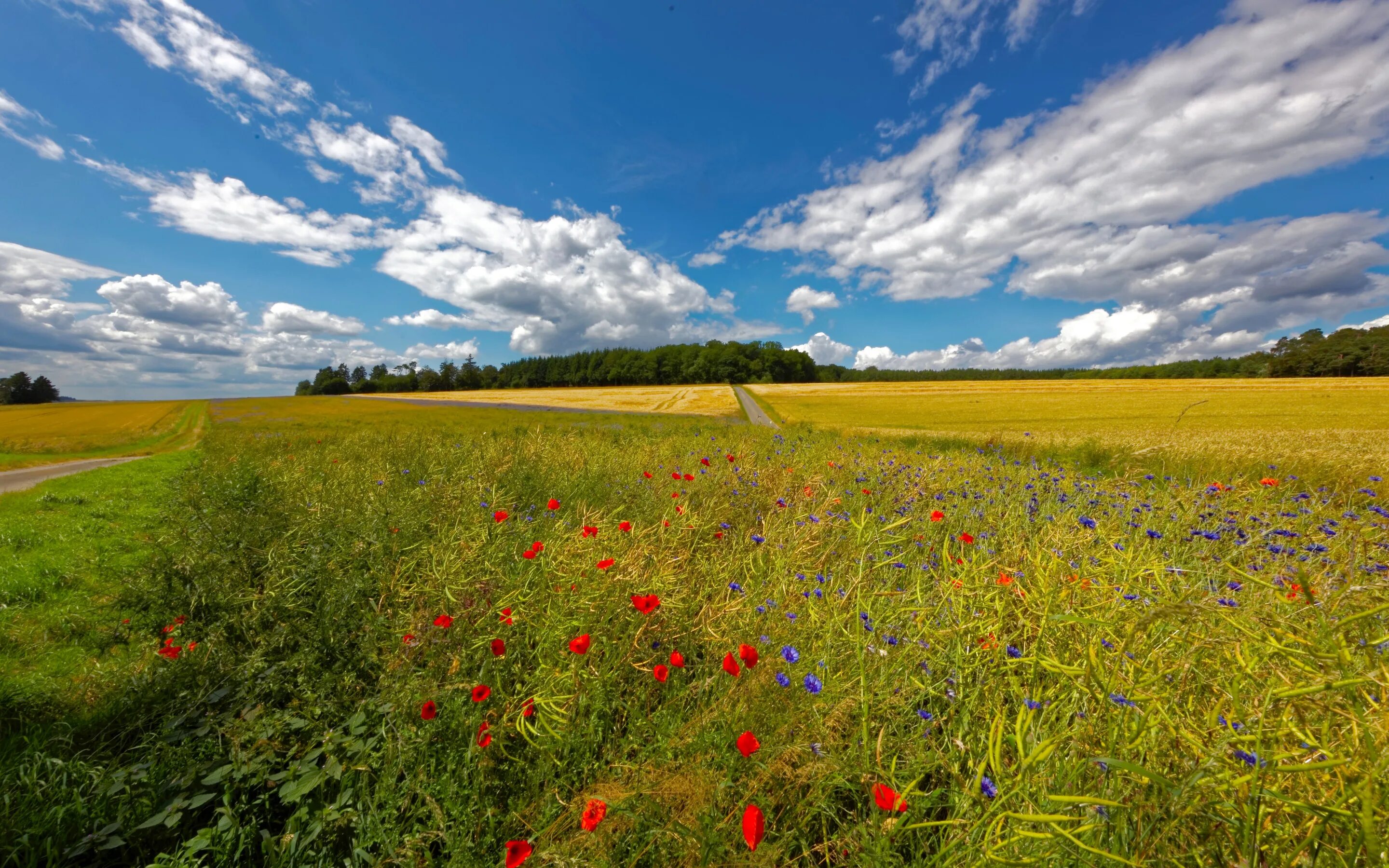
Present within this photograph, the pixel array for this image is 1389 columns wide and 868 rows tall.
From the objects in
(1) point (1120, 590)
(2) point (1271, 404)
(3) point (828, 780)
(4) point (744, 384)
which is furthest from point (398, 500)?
(4) point (744, 384)

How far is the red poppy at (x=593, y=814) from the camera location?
1.54 m

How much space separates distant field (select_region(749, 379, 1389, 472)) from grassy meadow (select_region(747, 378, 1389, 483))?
0.08 meters

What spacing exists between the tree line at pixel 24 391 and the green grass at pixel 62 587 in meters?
97.5

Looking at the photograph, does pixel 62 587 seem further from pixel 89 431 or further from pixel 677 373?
pixel 677 373

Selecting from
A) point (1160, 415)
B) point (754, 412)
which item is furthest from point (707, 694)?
point (754, 412)

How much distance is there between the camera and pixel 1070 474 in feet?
24.2

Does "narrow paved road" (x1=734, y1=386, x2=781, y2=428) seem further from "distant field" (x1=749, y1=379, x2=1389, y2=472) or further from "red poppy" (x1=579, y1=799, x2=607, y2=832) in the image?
"red poppy" (x1=579, y1=799, x2=607, y2=832)

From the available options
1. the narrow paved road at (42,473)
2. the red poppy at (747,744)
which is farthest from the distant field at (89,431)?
the red poppy at (747,744)

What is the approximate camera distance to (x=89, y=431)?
3020 centimetres

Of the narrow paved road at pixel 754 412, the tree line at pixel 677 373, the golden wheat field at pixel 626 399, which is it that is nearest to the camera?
the narrow paved road at pixel 754 412

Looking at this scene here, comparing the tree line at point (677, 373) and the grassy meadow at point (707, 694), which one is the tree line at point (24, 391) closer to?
the tree line at point (677, 373)

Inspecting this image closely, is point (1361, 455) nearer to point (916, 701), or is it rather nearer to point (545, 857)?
point (916, 701)

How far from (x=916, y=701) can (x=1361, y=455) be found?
14.9 metres

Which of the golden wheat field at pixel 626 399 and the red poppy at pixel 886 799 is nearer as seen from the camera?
the red poppy at pixel 886 799
